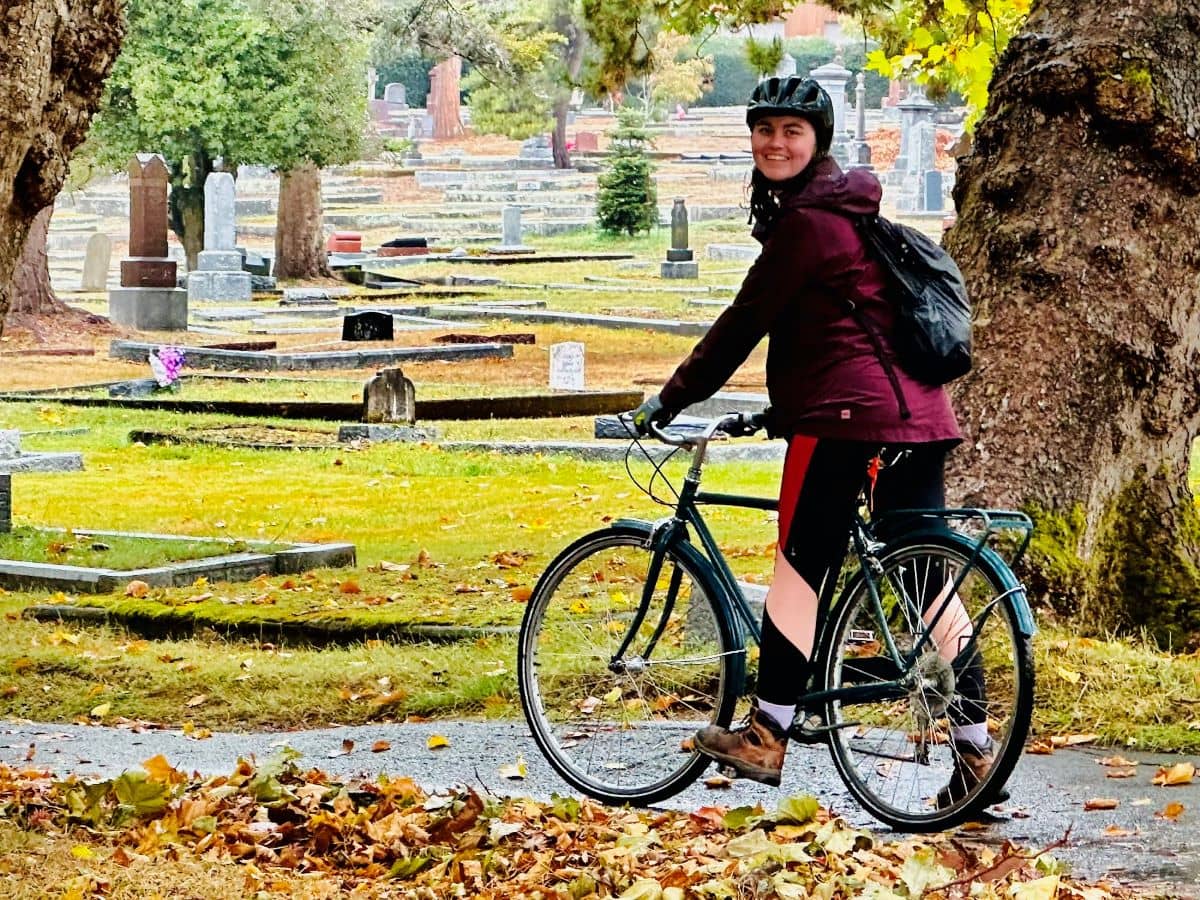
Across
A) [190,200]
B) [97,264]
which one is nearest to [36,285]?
[97,264]

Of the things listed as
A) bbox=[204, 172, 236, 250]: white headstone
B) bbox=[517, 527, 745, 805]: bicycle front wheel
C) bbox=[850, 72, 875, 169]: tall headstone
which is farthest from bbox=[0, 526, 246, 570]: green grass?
bbox=[850, 72, 875, 169]: tall headstone

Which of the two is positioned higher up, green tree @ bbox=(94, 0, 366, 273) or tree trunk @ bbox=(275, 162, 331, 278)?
green tree @ bbox=(94, 0, 366, 273)

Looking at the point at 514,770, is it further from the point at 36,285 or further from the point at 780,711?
the point at 36,285

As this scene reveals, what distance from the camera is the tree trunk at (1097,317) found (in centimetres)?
710

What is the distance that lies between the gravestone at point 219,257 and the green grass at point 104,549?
82.5 feet

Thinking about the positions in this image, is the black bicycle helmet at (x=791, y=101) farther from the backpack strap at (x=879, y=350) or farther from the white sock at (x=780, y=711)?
the white sock at (x=780, y=711)

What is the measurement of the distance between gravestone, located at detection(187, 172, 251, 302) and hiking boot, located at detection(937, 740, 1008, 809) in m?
32.1

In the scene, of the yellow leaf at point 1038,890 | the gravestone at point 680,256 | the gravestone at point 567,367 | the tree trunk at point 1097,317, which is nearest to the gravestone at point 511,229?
the gravestone at point 680,256

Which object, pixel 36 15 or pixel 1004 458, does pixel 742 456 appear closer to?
pixel 1004 458

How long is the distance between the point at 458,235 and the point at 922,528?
159 feet

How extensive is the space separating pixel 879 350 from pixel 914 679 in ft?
2.68

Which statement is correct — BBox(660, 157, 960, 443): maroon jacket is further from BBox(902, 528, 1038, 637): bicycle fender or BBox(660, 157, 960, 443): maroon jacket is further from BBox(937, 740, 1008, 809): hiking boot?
BBox(937, 740, 1008, 809): hiking boot

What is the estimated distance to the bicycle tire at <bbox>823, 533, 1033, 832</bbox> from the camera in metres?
4.77

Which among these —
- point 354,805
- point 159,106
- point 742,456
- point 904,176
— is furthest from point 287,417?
point 904,176
